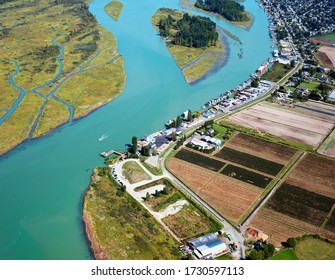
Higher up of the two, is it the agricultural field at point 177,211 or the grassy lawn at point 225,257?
the agricultural field at point 177,211

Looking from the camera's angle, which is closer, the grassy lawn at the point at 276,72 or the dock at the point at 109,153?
the dock at the point at 109,153

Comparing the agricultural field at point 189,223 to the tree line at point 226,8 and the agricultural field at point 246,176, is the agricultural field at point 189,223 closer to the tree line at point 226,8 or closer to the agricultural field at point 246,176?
the agricultural field at point 246,176

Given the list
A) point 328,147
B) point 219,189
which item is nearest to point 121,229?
point 219,189

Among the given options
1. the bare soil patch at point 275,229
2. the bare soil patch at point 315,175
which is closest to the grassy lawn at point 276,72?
the bare soil patch at point 315,175

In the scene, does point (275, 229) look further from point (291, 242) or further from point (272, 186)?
point (272, 186)

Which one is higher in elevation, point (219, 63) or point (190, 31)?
point (190, 31)

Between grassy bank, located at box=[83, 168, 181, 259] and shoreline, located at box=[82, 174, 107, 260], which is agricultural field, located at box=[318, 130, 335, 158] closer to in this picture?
grassy bank, located at box=[83, 168, 181, 259]

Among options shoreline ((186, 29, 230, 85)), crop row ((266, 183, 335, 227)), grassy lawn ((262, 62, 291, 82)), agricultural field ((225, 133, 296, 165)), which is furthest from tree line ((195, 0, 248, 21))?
crop row ((266, 183, 335, 227))
